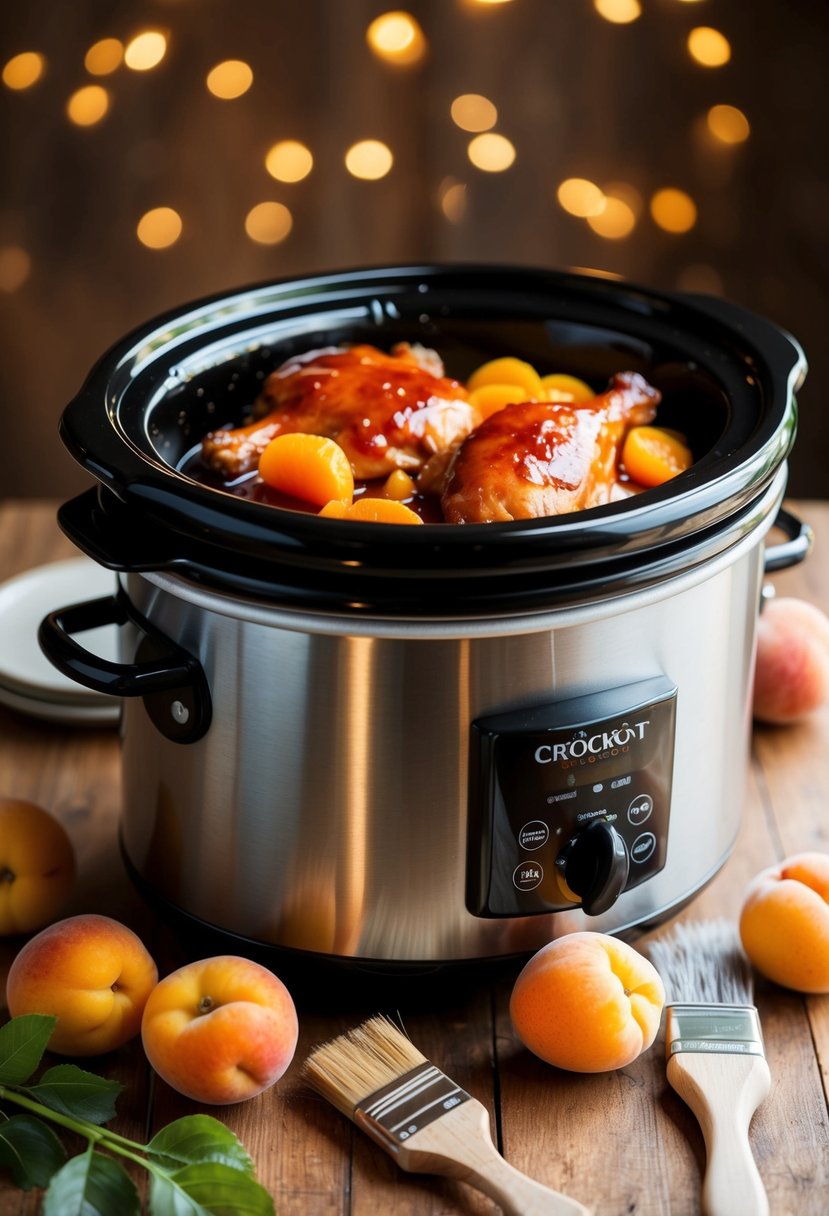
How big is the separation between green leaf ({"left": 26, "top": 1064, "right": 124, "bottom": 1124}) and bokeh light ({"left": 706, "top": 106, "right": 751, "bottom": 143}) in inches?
94.0

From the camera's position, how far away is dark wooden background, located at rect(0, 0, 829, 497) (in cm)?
271

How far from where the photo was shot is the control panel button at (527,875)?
1.17 meters

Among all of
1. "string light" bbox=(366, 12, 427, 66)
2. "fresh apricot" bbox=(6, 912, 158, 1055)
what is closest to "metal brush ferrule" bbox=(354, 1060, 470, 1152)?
"fresh apricot" bbox=(6, 912, 158, 1055)

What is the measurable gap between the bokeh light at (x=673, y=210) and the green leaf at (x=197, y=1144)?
2.37 m

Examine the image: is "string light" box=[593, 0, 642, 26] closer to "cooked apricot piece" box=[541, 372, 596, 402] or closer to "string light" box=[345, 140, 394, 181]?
"string light" box=[345, 140, 394, 181]

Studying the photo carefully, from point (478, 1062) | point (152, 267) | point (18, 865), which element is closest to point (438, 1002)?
point (478, 1062)

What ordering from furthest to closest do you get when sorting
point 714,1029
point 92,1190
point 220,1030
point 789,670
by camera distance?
point 789,670 → point 714,1029 → point 220,1030 → point 92,1190

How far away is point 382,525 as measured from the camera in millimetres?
1033

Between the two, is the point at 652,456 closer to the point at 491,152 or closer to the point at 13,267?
the point at 491,152

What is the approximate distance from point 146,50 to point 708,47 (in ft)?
3.77

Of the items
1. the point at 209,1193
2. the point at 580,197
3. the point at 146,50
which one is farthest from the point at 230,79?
the point at 209,1193

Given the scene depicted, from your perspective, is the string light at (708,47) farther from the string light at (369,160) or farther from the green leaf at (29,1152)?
the green leaf at (29,1152)

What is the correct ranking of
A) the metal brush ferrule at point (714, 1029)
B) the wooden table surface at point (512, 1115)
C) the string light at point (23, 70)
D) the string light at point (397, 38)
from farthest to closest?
the string light at point (397, 38)
the string light at point (23, 70)
the metal brush ferrule at point (714, 1029)
the wooden table surface at point (512, 1115)

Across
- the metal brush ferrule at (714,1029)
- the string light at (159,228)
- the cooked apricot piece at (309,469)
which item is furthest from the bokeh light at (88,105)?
the metal brush ferrule at (714,1029)
